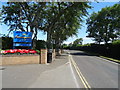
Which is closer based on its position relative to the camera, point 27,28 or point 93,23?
point 27,28

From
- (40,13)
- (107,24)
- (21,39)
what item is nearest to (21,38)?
(21,39)

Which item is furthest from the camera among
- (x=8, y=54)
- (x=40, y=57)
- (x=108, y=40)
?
(x=108, y=40)

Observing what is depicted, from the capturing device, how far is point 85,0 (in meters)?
22.3

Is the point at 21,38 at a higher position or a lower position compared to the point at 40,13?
lower

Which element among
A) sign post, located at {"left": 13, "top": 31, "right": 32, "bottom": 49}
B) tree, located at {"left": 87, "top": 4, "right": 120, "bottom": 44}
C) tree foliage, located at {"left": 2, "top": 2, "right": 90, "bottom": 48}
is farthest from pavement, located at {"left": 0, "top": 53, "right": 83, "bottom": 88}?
tree, located at {"left": 87, "top": 4, "right": 120, "bottom": 44}

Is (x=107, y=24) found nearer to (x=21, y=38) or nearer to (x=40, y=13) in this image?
(x=40, y=13)

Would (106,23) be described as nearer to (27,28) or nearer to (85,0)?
(85,0)

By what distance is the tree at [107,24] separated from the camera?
37.2 meters

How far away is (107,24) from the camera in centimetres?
3944

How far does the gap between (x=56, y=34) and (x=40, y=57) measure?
21747 millimetres

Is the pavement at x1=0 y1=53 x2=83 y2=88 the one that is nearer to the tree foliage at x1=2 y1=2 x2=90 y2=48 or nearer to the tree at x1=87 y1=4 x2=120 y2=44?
the tree foliage at x1=2 y1=2 x2=90 y2=48

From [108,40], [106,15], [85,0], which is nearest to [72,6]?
[85,0]

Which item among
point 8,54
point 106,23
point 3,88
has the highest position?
point 106,23

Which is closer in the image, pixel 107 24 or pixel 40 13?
pixel 40 13
